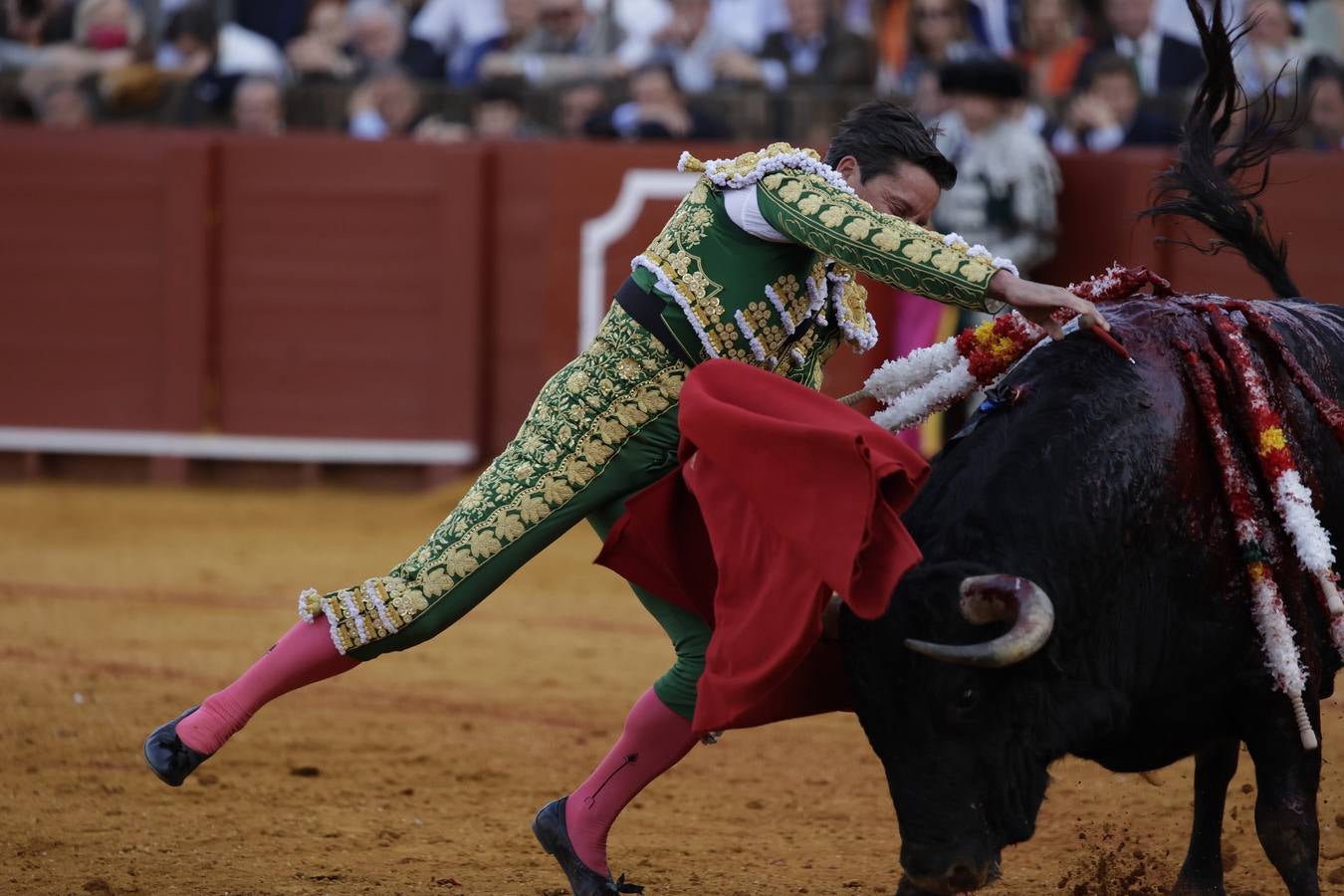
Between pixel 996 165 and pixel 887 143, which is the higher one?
pixel 887 143

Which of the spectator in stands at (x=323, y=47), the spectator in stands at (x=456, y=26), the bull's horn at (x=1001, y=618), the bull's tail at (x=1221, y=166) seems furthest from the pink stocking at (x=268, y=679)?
the spectator in stands at (x=323, y=47)

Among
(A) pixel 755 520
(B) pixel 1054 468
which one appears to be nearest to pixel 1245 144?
(B) pixel 1054 468

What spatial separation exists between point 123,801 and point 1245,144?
2383 mm

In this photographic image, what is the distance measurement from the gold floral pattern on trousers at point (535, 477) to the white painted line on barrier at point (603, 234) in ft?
15.3

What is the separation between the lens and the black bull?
2391mm

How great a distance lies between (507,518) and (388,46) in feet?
20.3

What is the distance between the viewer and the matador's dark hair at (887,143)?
2.58 metres

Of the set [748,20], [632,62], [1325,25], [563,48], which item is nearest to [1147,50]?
[1325,25]

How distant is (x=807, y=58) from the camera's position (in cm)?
774

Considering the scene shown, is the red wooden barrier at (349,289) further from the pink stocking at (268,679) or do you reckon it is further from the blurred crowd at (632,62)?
the pink stocking at (268,679)

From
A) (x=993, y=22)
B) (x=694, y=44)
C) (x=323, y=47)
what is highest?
(x=993, y=22)

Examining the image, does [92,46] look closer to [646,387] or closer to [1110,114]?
[1110,114]

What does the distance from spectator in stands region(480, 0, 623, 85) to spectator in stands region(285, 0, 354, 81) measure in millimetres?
842

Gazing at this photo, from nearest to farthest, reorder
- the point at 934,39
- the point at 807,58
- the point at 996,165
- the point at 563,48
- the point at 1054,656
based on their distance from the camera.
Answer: the point at 1054,656 < the point at 996,165 < the point at 934,39 < the point at 807,58 < the point at 563,48
